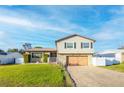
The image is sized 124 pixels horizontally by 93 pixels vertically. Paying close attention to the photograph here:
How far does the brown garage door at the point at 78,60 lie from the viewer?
31.5m

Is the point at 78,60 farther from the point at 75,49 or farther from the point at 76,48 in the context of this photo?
the point at 76,48

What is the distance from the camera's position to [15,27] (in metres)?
27.7

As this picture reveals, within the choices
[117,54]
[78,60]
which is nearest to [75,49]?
[78,60]

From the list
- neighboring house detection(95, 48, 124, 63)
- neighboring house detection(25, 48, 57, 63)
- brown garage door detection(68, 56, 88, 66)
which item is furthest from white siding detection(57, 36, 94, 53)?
neighboring house detection(95, 48, 124, 63)

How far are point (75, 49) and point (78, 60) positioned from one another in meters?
1.58

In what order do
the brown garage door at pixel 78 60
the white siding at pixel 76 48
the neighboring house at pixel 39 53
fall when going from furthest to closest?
the neighboring house at pixel 39 53 → the white siding at pixel 76 48 → the brown garage door at pixel 78 60

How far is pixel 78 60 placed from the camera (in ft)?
104

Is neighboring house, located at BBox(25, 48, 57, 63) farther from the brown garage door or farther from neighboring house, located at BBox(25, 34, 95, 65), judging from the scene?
the brown garage door

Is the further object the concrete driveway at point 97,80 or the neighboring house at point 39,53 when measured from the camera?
the neighboring house at point 39,53

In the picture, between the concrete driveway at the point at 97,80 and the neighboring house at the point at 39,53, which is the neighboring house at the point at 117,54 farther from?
the concrete driveway at the point at 97,80

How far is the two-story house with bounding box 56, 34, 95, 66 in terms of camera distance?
31812 millimetres

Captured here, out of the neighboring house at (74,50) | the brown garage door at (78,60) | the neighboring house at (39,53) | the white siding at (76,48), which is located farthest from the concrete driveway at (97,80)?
the neighboring house at (39,53)

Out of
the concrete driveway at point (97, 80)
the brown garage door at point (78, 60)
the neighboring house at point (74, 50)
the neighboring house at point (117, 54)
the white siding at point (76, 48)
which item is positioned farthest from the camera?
the neighboring house at point (117, 54)
